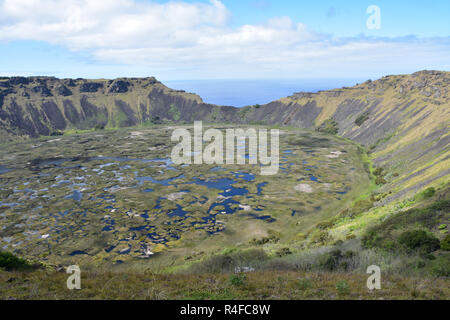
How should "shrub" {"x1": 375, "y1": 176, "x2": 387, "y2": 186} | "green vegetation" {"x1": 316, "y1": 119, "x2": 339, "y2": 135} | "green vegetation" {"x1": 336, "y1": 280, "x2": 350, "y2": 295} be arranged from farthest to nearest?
"green vegetation" {"x1": 316, "y1": 119, "x2": 339, "y2": 135}, "shrub" {"x1": 375, "y1": 176, "x2": 387, "y2": 186}, "green vegetation" {"x1": 336, "y1": 280, "x2": 350, "y2": 295}

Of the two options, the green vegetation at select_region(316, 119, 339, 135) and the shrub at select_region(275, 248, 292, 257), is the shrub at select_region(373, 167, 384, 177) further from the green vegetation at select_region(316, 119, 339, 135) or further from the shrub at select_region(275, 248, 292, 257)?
the green vegetation at select_region(316, 119, 339, 135)

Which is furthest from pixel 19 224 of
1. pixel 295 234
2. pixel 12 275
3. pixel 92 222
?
pixel 295 234

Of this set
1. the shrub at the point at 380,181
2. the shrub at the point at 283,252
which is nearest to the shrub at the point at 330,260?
the shrub at the point at 283,252

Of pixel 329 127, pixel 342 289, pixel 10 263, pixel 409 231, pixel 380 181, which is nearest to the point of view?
pixel 342 289

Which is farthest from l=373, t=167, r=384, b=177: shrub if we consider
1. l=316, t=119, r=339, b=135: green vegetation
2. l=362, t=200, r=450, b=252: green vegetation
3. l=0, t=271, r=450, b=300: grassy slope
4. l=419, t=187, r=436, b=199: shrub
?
l=316, t=119, r=339, b=135: green vegetation

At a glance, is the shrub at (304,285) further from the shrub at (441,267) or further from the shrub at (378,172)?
the shrub at (378,172)

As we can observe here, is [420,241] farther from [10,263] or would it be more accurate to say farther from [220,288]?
[10,263]

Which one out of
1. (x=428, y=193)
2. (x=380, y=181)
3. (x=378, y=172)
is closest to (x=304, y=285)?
(x=428, y=193)
